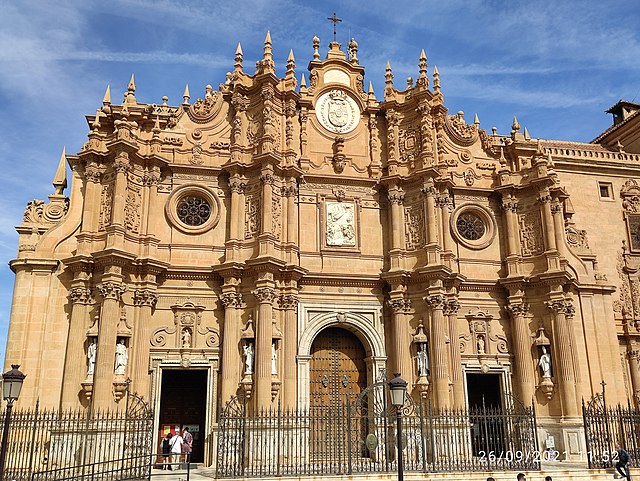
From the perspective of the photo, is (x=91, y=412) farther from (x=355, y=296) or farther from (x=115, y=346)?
(x=355, y=296)

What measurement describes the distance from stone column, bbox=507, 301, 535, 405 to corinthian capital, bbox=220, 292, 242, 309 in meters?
10.6

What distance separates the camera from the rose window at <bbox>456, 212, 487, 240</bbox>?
82.9 feet

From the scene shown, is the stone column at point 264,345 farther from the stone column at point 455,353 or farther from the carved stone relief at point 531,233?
the carved stone relief at point 531,233

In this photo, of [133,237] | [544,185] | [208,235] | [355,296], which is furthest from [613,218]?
[133,237]

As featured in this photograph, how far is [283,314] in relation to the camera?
880 inches

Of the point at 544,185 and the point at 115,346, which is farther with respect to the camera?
the point at 544,185

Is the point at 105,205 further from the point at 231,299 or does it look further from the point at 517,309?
the point at 517,309


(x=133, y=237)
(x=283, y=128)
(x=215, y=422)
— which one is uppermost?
(x=283, y=128)

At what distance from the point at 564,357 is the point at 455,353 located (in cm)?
402

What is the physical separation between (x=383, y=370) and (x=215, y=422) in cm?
644

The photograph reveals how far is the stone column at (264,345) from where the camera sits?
67.4 feet

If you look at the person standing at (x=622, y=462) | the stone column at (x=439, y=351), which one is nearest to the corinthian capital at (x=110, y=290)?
the stone column at (x=439, y=351)

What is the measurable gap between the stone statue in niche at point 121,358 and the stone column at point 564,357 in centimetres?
1553

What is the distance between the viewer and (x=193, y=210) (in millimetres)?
23625
